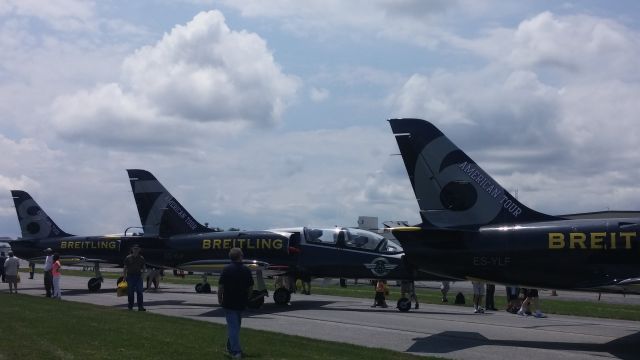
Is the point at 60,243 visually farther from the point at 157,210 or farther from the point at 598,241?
the point at 598,241

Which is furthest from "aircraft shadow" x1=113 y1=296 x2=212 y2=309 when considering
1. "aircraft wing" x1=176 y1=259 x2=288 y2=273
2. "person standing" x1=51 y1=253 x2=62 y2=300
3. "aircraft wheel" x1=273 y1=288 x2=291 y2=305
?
"person standing" x1=51 y1=253 x2=62 y2=300

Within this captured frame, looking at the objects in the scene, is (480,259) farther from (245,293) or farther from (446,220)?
(245,293)

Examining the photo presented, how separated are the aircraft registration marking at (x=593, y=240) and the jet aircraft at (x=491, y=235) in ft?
0.06

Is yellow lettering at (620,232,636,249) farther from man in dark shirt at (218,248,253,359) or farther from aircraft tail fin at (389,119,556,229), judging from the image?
man in dark shirt at (218,248,253,359)

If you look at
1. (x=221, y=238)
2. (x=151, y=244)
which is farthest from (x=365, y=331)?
(x=151, y=244)

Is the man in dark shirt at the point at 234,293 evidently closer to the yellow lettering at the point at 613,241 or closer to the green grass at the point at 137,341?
the green grass at the point at 137,341

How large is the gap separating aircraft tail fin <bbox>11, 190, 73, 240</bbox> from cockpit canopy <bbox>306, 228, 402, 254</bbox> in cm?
1753

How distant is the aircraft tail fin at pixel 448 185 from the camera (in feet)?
49.6

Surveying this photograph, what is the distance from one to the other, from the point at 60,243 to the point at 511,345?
25319 mm

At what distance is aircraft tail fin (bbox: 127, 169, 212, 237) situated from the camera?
2747 cm

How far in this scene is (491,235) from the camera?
14672mm

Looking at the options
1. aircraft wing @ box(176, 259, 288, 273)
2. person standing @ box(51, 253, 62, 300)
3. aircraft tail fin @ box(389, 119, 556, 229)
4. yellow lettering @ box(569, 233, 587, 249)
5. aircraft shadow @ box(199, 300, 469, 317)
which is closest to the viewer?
yellow lettering @ box(569, 233, 587, 249)

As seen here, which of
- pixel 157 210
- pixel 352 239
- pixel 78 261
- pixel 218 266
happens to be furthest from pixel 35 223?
pixel 352 239

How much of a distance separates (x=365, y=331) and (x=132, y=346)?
583cm
